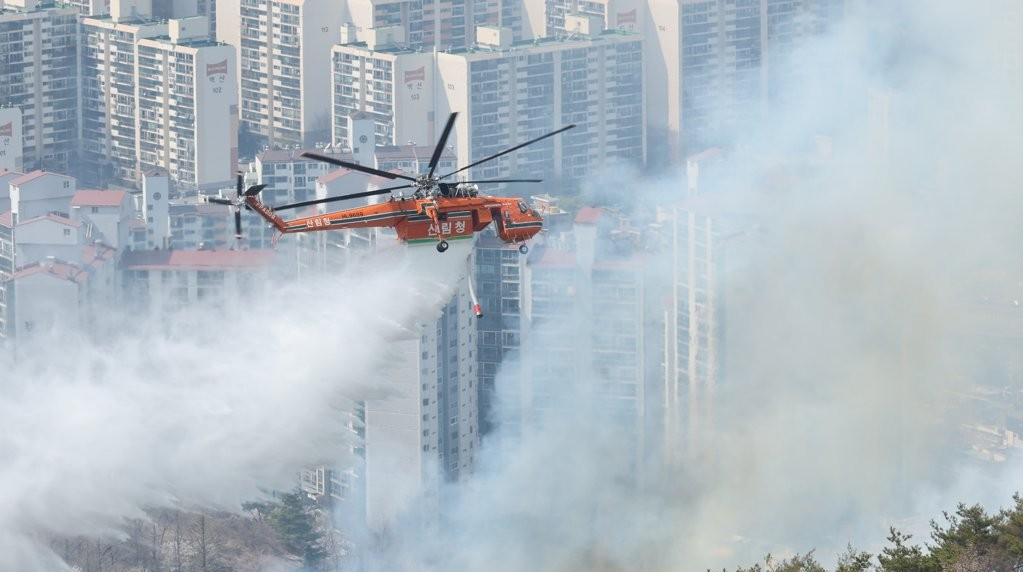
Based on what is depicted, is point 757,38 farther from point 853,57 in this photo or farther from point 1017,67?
point 1017,67

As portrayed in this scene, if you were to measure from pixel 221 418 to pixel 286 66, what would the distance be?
33.6m

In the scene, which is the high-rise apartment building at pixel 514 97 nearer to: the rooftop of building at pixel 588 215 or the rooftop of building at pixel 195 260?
the rooftop of building at pixel 588 215

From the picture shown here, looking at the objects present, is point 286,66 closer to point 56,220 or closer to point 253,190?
point 56,220

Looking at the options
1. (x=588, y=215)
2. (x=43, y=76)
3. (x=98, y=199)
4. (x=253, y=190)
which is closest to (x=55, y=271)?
(x=98, y=199)

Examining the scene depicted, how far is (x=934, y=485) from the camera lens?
54219 mm

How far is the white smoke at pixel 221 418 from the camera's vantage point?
39.2 meters

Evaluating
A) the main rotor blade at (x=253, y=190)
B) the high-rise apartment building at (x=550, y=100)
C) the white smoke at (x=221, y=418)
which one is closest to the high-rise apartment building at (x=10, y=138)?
the high-rise apartment building at (x=550, y=100)

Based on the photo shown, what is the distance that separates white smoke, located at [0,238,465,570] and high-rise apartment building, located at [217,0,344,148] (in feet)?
101

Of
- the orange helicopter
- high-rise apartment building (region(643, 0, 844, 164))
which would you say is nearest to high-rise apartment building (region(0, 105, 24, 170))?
high-rise apartment building (region(643, 0, 844, 164))

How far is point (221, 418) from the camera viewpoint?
41.2 metres

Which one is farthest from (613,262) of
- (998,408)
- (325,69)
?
(325,69)

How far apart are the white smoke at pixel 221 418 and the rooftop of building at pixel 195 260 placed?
13.0 meters

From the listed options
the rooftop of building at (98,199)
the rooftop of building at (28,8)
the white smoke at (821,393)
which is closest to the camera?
the white smoke at (821,393)

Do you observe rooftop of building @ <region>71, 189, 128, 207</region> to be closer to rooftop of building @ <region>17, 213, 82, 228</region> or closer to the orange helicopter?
rooftop of building @ <region>17, 213, 82, 228</region>
